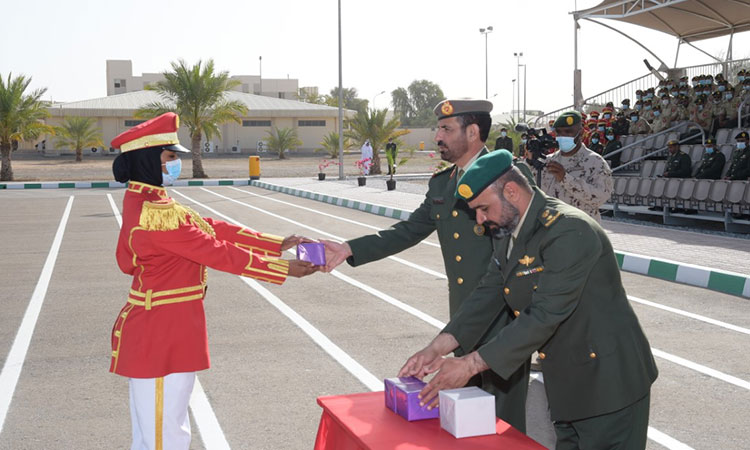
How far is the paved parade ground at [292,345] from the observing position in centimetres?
509

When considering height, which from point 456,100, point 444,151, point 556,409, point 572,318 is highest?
point 456,100

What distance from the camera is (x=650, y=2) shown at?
21141 millimetres

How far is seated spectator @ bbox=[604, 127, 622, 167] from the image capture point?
66.5ft

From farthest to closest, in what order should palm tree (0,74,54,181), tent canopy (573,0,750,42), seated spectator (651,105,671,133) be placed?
palm tree (0,74,54,181)
tent canopy (573,0,750,42)
seated spectator (651,105,671,133)

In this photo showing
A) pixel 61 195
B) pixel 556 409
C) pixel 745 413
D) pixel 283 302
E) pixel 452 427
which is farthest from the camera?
pixel 61 195

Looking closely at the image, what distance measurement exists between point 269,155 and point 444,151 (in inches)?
2540

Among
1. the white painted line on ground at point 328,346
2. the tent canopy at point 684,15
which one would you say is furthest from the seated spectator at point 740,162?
the white painted line on ground at point 328,346

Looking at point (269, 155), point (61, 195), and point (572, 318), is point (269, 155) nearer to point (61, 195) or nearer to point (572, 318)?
point (61, 195)

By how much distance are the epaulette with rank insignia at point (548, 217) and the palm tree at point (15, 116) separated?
38.4 meters

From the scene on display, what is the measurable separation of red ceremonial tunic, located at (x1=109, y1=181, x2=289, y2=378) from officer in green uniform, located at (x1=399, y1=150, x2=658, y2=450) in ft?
4.31

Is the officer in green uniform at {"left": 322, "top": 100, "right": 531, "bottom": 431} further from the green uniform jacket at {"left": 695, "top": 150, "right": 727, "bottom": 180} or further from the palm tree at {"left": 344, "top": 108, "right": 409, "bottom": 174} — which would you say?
the palm tree at {"left": 344, "top": 108, "right": 409, "bottom": 174}

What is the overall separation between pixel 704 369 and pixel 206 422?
3743 mm

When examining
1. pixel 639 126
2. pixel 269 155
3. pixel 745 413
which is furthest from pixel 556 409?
pixel 269 155

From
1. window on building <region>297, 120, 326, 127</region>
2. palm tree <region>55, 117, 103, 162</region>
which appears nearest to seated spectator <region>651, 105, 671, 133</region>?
palm tree <region>55, 117, 103, 162</region>
